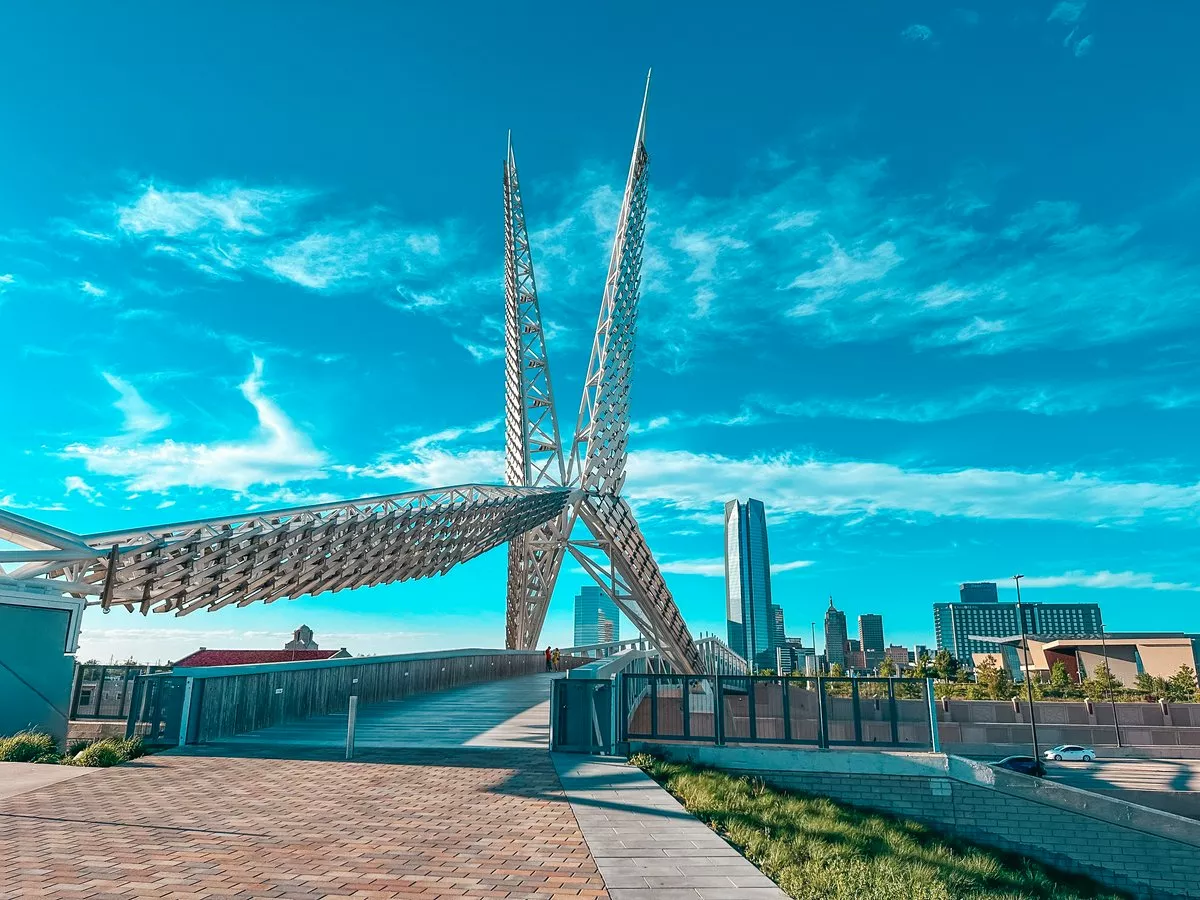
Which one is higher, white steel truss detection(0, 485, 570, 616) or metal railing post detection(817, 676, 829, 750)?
white steel truss detection(0, 485, 570, 616)

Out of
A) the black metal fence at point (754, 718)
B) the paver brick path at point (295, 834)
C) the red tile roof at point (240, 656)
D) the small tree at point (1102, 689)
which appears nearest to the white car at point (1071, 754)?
the small tree at point (1102, 689)

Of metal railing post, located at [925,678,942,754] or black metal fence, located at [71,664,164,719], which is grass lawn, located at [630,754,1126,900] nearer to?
metal railing post, located at [925,678,942,754]

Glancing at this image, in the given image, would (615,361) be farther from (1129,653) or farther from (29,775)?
(1129,653)

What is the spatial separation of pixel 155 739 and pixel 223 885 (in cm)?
797

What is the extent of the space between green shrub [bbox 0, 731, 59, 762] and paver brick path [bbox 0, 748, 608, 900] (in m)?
2.01

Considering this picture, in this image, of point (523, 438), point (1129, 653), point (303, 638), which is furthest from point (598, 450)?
point (1129, 653)

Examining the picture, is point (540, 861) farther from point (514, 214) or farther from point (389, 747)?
point (514, 214)

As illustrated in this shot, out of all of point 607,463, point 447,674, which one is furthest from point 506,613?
point 447,674

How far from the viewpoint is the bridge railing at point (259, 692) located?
40.3 ft

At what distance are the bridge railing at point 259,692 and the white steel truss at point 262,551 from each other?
2830 millimetres

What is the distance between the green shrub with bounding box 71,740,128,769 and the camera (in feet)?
35.3

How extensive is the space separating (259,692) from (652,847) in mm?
10052

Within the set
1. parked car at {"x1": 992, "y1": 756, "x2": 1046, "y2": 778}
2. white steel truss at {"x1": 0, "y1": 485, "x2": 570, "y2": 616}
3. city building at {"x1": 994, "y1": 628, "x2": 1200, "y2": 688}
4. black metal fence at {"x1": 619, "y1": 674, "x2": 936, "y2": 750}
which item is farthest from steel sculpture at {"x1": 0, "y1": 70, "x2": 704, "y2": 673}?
city building at {"x1": 994, "y1": 628, "x2": 1200, "y2": 688}

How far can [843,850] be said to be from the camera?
26.5 ft
